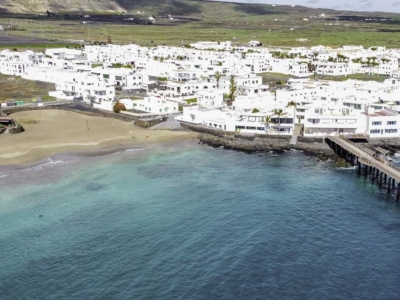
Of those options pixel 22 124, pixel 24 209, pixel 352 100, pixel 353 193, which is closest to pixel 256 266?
pixel 353 193

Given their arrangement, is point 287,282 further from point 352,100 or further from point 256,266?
point 352,100

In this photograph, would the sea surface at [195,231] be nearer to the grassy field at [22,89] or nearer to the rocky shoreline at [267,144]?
the rocky shoreline at [267,144]

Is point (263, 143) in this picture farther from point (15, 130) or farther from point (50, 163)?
point (15, 130)

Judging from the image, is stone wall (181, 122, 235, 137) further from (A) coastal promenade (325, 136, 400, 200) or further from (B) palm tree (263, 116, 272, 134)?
(A) coastal promenade (325, 136, 400, 200)

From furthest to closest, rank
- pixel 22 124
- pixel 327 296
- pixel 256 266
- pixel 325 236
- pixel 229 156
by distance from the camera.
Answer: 1. pixel 22 124
2. pixel 229 156
3. pixel 325 236
4. pixel 256 266
5. pixel 327 296

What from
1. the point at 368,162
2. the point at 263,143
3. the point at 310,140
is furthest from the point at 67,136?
the point at 368,162

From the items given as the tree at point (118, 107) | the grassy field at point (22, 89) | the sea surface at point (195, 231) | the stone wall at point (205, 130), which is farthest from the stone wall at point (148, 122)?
the grassy field at point (22, 89)

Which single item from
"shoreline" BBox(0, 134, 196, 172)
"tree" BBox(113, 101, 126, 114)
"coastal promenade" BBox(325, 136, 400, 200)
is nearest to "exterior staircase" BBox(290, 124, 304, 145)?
"coastal promenade" BBox(325, 136, 400, 200)
